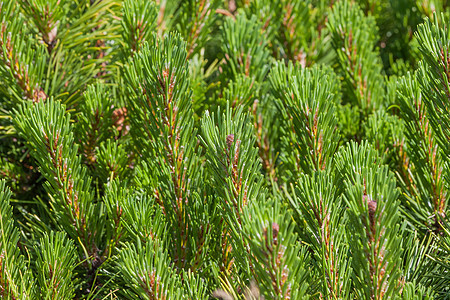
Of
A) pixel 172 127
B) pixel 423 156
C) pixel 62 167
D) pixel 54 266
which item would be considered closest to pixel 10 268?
pixel 54 266

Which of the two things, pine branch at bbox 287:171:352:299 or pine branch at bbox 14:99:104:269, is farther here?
pine branch at bbox 14:99:104:269

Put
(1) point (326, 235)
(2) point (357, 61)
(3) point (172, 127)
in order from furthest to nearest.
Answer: (2) point (357, 61) → (3) point (172, 127) → (1) point (326, 235)

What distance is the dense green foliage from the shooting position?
0.70m

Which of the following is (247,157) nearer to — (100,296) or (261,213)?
(261,213)

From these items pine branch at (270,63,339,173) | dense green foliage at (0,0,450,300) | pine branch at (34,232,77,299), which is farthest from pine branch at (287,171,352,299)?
pine branch at (34,232,77,299)

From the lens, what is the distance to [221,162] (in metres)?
0.75

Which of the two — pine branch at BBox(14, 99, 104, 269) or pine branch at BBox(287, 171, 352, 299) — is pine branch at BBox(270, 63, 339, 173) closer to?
pine branch at BBox(287, 171, 352, 299)

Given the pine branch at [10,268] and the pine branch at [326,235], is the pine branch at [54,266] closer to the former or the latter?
the pine branch at [10,268]

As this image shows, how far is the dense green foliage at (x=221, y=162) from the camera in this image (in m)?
0.70

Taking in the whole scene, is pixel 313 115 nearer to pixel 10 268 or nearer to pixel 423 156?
pixel 423 156

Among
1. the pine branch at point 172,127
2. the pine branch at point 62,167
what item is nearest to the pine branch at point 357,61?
the pine branch at point 172,127

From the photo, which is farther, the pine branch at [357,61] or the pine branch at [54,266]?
the pine branch at [357,61]

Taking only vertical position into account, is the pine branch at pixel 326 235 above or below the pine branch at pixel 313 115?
below

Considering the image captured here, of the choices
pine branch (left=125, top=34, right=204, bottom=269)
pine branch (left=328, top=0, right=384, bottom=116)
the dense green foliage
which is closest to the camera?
the dense green foliage
